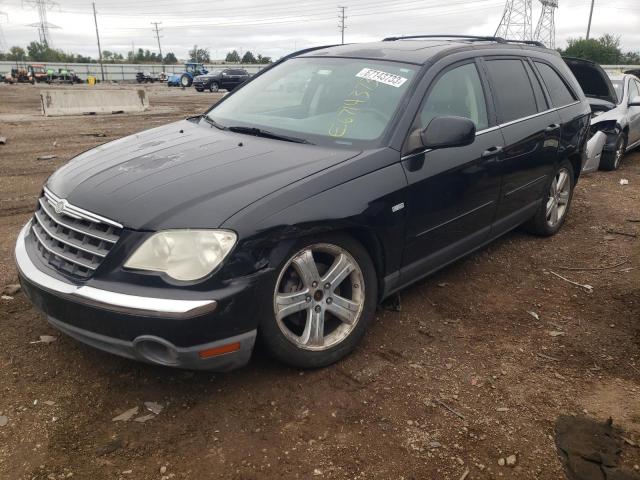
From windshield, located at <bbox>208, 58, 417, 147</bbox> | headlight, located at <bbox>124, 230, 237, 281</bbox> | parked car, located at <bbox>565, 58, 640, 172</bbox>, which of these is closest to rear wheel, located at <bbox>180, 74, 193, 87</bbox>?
parked car, located at <bbox>565, 58, 640, 172</bbox>

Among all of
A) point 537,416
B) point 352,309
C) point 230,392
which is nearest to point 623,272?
point 537,416

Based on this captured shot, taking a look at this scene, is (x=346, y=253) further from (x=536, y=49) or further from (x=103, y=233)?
(x=536, y=49)

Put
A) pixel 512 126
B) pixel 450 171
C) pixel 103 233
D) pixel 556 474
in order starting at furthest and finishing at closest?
pixel 512 126 < pixel 450 171 < pixel 103 233 < pixel 556 474

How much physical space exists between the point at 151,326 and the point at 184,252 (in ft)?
1.17

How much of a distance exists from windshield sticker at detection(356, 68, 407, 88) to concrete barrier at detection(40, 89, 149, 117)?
49.4 ft

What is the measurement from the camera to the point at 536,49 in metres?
5.16

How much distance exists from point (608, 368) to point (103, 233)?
2.87 metres

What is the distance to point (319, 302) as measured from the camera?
2.96 meters

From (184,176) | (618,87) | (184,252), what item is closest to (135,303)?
(184,252)

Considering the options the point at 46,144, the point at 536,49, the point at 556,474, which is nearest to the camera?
the point at 556,474

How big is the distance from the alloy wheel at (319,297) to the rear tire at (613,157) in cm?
718

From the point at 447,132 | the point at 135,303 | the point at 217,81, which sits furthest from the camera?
the point at 217,81

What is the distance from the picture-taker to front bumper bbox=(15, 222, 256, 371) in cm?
243

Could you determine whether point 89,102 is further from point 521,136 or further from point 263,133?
point 521,136
